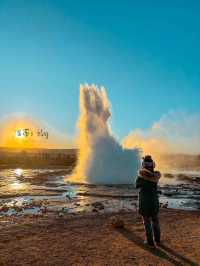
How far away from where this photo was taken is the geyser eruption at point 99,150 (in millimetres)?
42787

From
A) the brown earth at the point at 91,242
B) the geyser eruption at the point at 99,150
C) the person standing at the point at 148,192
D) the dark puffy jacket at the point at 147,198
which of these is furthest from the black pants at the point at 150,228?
the geyser eruption at the point at 99,150

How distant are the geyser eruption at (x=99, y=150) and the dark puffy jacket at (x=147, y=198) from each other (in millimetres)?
29927

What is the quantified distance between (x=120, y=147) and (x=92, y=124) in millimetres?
4237

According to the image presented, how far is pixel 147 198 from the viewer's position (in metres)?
10.3

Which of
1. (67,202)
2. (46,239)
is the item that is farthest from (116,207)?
(46,239)

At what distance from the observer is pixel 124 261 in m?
9.26

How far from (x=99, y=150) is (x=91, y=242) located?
3332 centimetres

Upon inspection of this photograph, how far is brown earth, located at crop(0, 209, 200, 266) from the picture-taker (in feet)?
30.9

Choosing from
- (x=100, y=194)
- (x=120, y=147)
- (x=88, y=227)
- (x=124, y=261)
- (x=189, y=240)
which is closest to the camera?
(x=124, y=261)

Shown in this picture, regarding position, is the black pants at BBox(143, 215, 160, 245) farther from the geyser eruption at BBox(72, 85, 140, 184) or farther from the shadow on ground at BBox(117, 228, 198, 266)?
the geyser eruption at BBox(72, 85, 140, 184)

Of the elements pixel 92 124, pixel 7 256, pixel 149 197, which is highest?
pixel 92 124

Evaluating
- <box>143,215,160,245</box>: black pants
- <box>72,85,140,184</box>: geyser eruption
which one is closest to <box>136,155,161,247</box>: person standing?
<box>143,215,160,245</box>: black pants

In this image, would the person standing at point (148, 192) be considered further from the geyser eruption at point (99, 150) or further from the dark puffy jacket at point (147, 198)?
the geyser eruption at point (99, 150)

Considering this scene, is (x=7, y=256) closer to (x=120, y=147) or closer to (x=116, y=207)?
(x=116, y=207)
